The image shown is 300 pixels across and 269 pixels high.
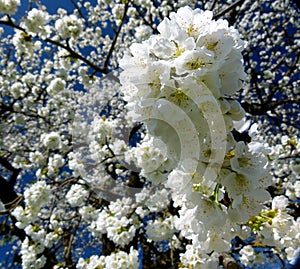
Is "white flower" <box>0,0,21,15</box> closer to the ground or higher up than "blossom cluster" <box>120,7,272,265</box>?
higher up

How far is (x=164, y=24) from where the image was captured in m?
0.89

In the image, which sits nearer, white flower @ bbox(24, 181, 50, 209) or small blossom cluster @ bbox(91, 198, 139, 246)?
small blossom cluster @ bbox(91, 198, 139, 246)

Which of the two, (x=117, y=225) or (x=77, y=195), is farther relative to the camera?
(x=77, y=195)

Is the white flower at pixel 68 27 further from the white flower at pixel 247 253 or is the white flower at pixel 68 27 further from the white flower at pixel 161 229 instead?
the white flower at pixel 247 253

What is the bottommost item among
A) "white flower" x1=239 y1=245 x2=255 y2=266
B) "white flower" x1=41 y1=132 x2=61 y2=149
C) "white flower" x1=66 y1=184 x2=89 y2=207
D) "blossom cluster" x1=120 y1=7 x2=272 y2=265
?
"blossom cluster" x1=120 y1=7 x2=272 y2=265

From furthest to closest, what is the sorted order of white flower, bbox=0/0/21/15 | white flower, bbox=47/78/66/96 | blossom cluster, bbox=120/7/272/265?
white flower, bbox=47/78/66/96 < white flower, bbox=0/0/21/15 < blossom cluster, bbox=120/7/272/265

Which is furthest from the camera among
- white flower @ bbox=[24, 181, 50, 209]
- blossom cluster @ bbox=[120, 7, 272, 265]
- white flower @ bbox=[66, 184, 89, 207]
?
white flower @ bbox=[66, 184, 89, 207]

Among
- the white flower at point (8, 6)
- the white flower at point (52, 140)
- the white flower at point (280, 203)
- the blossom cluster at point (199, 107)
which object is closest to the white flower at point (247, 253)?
the white flower at point (280, 203)

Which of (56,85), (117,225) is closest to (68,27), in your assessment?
(56,85)

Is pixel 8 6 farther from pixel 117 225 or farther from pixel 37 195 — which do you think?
pixel 117 225

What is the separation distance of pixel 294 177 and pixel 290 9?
4726 millimetres

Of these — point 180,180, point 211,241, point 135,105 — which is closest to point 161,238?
point 211,241

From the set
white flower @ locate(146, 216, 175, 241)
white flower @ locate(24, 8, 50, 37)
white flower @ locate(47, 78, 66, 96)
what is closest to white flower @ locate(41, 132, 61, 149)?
white flower @ locate(47, 78, 66, 96)

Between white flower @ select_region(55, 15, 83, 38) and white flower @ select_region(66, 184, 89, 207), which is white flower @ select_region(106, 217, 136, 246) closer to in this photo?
white flower @ select_region(66, 184, 89, 207)
